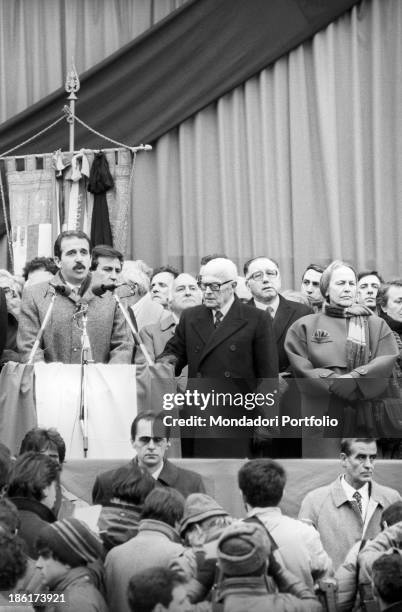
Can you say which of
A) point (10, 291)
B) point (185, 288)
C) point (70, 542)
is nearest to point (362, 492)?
point (70, 542)

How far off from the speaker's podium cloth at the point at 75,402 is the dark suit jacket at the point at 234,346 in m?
0.35

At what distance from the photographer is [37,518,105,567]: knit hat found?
14.8ft

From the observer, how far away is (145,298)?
28.2 feet

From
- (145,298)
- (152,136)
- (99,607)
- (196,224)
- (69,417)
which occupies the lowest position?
(99,607)

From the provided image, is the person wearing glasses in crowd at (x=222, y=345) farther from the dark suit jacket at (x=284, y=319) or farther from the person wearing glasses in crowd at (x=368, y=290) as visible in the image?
the person wearing glasses in crowd at (x=368, y=290)

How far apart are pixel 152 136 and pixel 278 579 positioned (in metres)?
8.96

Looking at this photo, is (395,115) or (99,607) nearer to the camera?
(99,607)

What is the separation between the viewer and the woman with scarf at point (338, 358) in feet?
22.0

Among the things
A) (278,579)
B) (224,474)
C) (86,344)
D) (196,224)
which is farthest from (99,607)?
(196,224)

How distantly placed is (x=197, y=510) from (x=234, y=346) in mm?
2214

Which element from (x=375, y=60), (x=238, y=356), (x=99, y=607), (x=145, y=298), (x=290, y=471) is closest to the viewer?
(x=99, y=607)

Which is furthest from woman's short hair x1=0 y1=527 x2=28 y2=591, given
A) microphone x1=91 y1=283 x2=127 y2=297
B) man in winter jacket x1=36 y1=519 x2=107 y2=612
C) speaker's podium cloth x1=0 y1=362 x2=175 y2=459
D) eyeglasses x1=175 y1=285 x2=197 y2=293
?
eyeglasses x1=175 y1=285 x2=197 y2=293

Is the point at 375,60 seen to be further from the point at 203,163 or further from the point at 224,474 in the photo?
the point at 224,474

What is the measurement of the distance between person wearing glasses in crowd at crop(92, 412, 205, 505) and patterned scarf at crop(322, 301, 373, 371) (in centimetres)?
130
